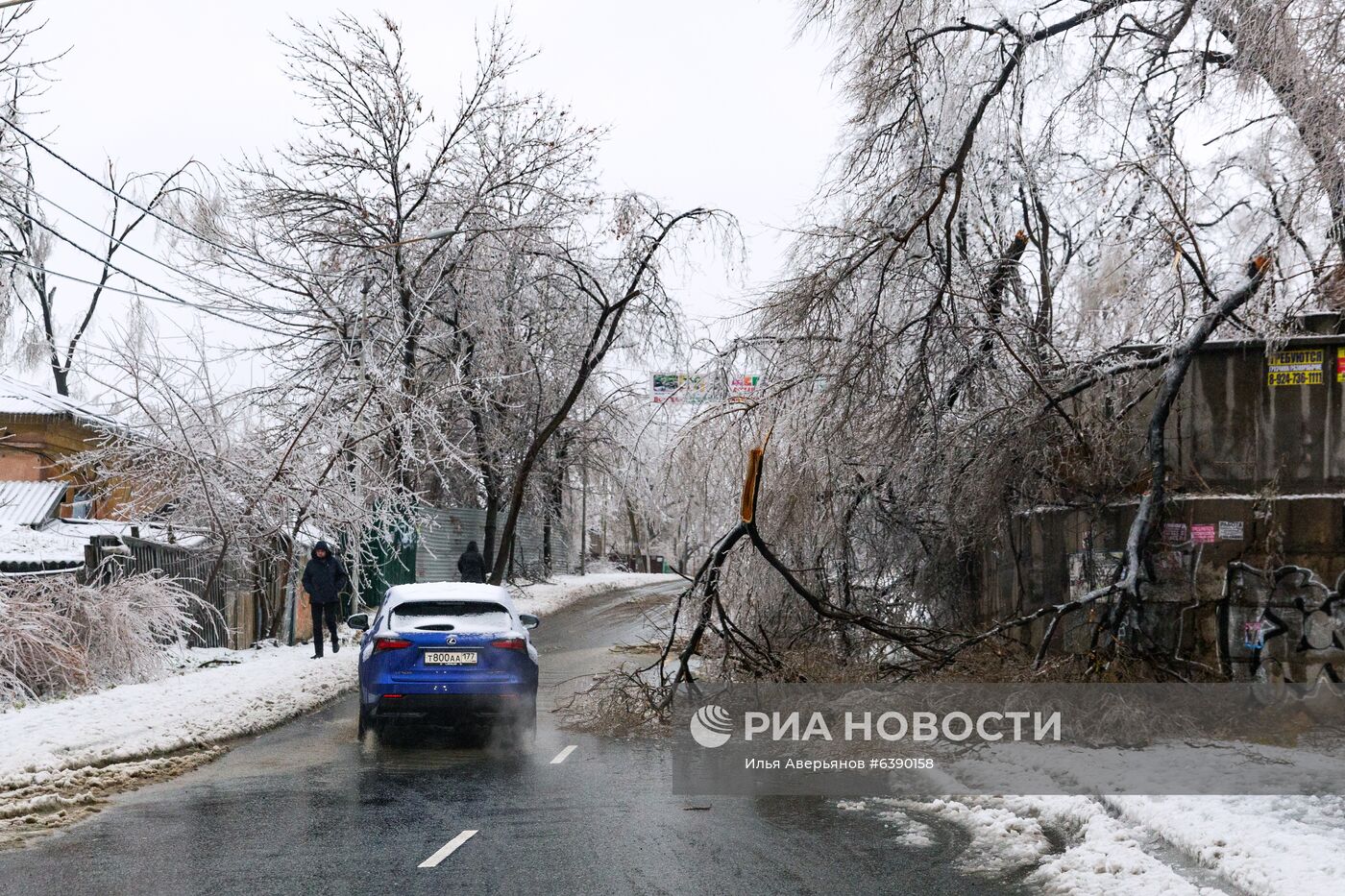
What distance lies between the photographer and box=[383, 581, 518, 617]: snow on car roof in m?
13.6

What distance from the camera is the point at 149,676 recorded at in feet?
58.0

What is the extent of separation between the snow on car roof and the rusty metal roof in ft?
39.6

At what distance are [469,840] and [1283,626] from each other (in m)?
8.54

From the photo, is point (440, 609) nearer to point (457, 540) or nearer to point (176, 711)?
point (176, 711)

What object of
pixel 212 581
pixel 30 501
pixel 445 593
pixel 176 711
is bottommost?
pixel 176 711

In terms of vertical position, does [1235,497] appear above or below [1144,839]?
above

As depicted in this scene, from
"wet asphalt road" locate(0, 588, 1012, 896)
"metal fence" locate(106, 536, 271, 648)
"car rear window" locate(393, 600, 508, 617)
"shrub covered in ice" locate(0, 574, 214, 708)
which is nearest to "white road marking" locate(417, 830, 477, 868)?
"wet asphalt road" locate(0, 588, 1012, 896)

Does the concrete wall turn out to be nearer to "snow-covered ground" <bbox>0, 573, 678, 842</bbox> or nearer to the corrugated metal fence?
"snow-covered ground" <bbox>0, 573, 678, 842</bbox>

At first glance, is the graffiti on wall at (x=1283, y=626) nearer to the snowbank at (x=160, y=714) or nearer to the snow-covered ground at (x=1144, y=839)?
the snow-covered ground at (x=1144, y=839)

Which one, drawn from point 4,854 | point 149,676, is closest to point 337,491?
point 149,676

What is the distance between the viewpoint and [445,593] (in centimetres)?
1373

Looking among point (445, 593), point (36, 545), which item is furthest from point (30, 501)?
point (445, 593)

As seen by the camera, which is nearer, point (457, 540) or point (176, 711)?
point (176, 711)

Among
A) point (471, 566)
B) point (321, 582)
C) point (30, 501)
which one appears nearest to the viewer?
point (321, 582)
